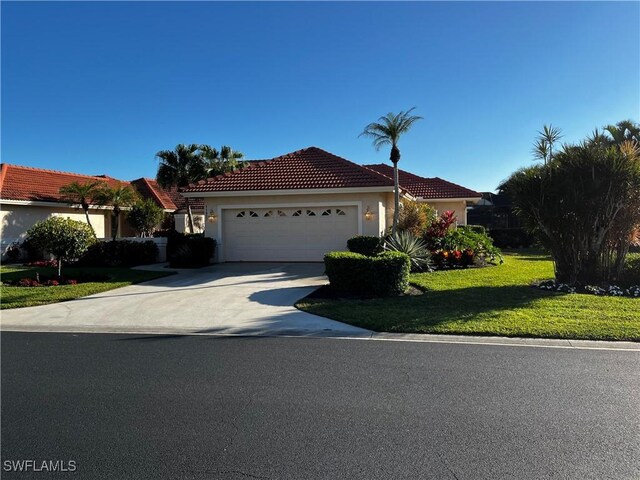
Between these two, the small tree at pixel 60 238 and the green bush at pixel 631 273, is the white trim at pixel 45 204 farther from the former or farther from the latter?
the green bush at pixel 631 273

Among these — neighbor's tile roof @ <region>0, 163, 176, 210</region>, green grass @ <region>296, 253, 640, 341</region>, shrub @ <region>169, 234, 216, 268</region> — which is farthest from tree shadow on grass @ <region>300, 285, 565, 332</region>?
neighbor's tile roof @ <region>0, 163, 176, 210</region>

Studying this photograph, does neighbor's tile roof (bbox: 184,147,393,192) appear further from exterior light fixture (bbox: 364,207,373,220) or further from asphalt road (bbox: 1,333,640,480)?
asphalt road (bbox: 1,333,640,480)

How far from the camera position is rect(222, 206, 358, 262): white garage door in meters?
17.8

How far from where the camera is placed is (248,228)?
18484 millimetres

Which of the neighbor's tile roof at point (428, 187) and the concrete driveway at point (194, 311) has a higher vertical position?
the neighbor's tile roof at point (428, 187)

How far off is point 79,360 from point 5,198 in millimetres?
18438

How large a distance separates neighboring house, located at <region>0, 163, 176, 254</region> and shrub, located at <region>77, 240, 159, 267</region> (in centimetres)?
451

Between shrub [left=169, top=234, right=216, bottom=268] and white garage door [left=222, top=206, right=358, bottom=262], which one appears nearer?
shrub [left=169, top=234, right=216, bottom=268]

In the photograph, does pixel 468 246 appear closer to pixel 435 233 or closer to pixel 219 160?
pixel 435 233

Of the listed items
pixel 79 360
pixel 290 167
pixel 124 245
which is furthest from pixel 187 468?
pixel 124 245

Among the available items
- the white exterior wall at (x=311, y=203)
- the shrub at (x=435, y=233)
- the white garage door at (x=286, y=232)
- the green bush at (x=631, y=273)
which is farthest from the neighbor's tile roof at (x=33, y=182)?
the green bush at (x=631, y=273)

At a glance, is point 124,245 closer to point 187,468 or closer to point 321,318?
point 321,318

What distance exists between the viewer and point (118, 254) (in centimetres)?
1973

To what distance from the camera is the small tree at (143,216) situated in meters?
24.2
